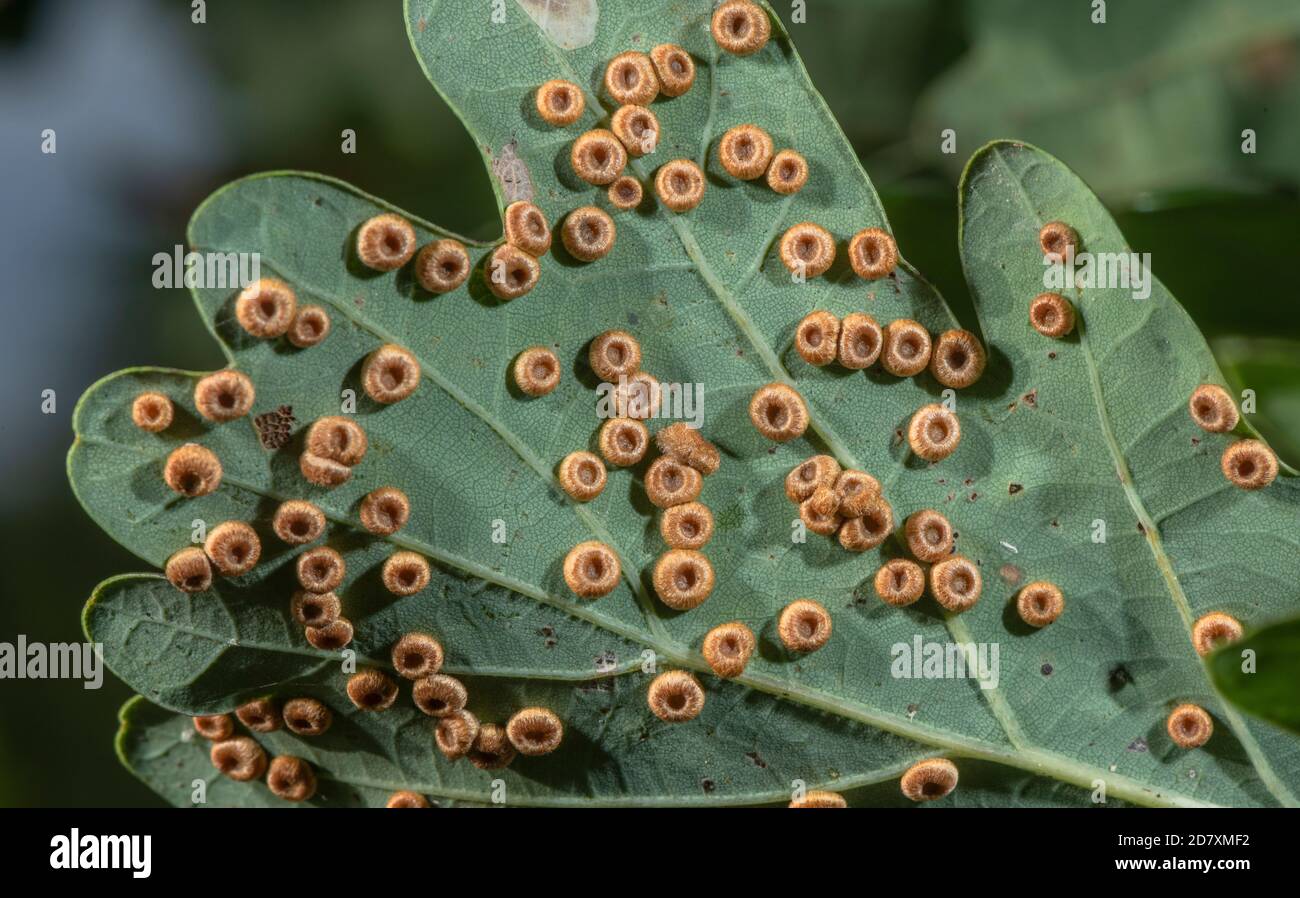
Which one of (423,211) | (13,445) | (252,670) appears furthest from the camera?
(13,445)

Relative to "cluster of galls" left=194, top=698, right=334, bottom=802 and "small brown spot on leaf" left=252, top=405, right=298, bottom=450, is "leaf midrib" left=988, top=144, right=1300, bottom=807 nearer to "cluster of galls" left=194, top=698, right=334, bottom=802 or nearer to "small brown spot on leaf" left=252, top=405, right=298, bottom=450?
"small brown spot on leaf" left=252, top=405, right=298, bottom=450

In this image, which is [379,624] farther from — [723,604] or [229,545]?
[723,604]

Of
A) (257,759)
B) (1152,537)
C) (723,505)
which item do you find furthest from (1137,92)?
(257,759)

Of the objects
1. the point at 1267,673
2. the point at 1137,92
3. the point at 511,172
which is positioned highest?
the point at 1137,92

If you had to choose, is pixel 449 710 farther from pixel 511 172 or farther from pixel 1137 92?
pixel 1137 92

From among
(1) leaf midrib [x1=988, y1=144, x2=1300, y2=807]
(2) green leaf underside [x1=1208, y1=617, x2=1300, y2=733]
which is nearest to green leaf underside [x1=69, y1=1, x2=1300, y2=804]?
(1) leaf midrib [x1=988, y1=144, x2=1300, y2=807]

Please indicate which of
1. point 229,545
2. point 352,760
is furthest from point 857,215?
point 352,760

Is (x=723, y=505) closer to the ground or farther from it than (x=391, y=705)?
farther from it
